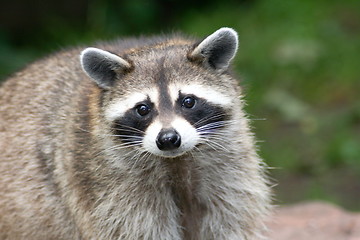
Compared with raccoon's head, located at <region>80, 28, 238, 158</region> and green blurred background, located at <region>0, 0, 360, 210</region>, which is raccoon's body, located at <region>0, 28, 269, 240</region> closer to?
raccoon's head, located at <region>80, 28, 238, 158</region>

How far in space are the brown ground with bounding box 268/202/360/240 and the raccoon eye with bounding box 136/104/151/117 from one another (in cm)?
206

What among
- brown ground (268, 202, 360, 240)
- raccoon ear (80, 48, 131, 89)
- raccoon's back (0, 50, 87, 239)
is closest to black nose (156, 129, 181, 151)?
raccoon ear (80, 48, 131, 89)

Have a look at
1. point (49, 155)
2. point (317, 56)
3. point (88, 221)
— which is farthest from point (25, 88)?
point (317, 56)

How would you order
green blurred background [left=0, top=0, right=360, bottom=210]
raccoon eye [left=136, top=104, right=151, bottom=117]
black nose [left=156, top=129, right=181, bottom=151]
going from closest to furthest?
black nose [left=156, top=129, right=181, bottom=151]
raccoon eye [left=136, top=104, right=151, bottom=117]
green blurred background [left=0, top=0, right=360, bottom=210]

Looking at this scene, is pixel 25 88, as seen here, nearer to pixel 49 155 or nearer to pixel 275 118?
pixel 49 155

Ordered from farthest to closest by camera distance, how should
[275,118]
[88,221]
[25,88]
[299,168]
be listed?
[275,118]
[299,168]
[25,88]
[88,221]

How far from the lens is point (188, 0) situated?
11.9 m

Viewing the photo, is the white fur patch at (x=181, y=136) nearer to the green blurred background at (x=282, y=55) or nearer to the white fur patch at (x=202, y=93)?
the white fur patch at (x=202, y=93)

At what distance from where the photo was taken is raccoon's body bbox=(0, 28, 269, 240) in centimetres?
513

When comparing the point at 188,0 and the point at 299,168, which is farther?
the point at 188,0

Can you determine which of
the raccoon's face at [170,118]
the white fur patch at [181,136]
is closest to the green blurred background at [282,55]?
the raccoon's face at [170,118]

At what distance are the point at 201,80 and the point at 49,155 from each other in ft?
4.70

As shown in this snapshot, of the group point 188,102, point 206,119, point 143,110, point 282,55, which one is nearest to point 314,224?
point 206,119

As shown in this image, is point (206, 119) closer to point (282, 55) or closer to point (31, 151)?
point (31, 151)
